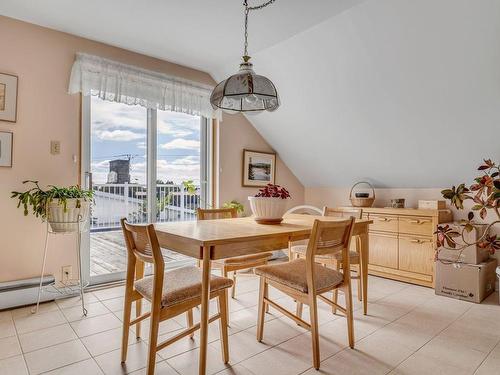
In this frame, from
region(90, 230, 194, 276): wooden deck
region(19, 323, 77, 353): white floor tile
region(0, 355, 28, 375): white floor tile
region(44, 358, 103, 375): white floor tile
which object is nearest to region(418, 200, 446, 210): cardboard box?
region(90, 230, 194, 276): wooden deck

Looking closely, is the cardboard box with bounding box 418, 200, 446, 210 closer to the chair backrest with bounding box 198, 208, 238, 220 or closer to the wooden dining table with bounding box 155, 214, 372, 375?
the wooden dining table with bounding box 155, 214, 372, 375

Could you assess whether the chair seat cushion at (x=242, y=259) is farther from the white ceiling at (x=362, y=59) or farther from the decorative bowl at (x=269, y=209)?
the white ceiling at (x=362, y=59)

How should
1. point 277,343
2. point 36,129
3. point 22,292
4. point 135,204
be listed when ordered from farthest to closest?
point 135,204
point 36,129
point 22,292
point 277,343

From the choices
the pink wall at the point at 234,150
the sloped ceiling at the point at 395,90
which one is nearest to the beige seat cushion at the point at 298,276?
the sloped ceiling at the point at 395,90

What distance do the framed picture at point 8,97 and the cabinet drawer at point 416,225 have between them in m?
3.84

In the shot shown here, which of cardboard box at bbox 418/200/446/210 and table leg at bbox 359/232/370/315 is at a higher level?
cardboard box at bbox 418/200/446/210

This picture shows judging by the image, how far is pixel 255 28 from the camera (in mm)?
2850

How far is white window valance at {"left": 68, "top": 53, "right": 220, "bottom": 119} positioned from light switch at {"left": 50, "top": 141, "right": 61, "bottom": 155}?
48cm

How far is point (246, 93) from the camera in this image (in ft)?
6.62

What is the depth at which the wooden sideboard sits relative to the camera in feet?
10.8

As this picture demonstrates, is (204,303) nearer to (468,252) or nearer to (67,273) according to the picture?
(67,273)

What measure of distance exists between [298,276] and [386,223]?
6.81ft

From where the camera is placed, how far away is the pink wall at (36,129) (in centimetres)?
269

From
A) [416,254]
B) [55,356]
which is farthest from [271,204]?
[416,254]
